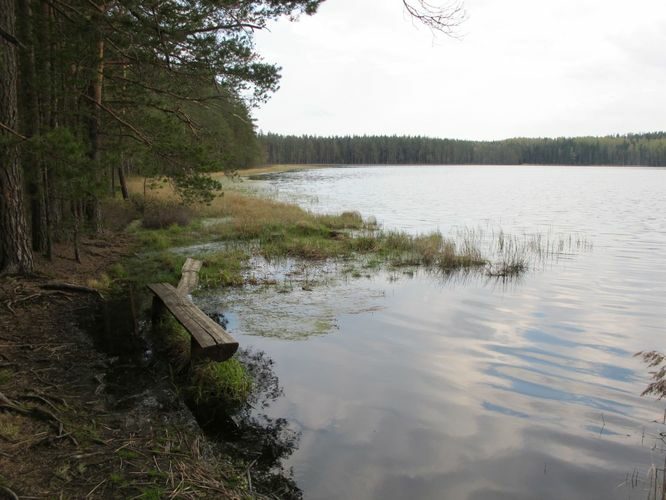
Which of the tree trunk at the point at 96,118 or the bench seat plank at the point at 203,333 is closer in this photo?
the bench seat plank at the point at 203,333

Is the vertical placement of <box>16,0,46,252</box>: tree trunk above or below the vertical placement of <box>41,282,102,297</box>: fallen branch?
above

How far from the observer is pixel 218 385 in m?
6.32

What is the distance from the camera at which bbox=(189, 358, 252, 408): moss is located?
20.3ft

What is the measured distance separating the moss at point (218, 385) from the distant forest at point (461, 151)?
131621 mm

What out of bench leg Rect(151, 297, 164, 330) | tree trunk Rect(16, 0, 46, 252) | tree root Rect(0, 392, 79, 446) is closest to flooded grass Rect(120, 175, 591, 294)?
tree trunk Rect(16, 0, 46, 252)

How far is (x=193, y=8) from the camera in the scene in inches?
407

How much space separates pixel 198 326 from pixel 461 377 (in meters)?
3.80

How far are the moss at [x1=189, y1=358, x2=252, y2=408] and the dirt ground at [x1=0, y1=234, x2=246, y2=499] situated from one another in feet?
0.98

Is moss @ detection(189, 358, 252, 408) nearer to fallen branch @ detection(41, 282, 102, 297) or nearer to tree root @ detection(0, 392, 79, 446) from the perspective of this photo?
tree root @ detection(0, 392, 79, 446)

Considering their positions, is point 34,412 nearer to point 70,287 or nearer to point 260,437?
point 260,437

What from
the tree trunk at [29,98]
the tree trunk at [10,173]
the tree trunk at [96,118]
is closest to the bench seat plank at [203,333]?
the tree trunk at [10,173]

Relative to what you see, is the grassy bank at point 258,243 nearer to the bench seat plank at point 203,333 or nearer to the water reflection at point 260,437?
the bench seat plank at point 203,333

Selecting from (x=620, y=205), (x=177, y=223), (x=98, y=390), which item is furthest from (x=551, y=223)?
(x=98, y=390)

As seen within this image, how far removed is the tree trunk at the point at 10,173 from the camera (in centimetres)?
798
